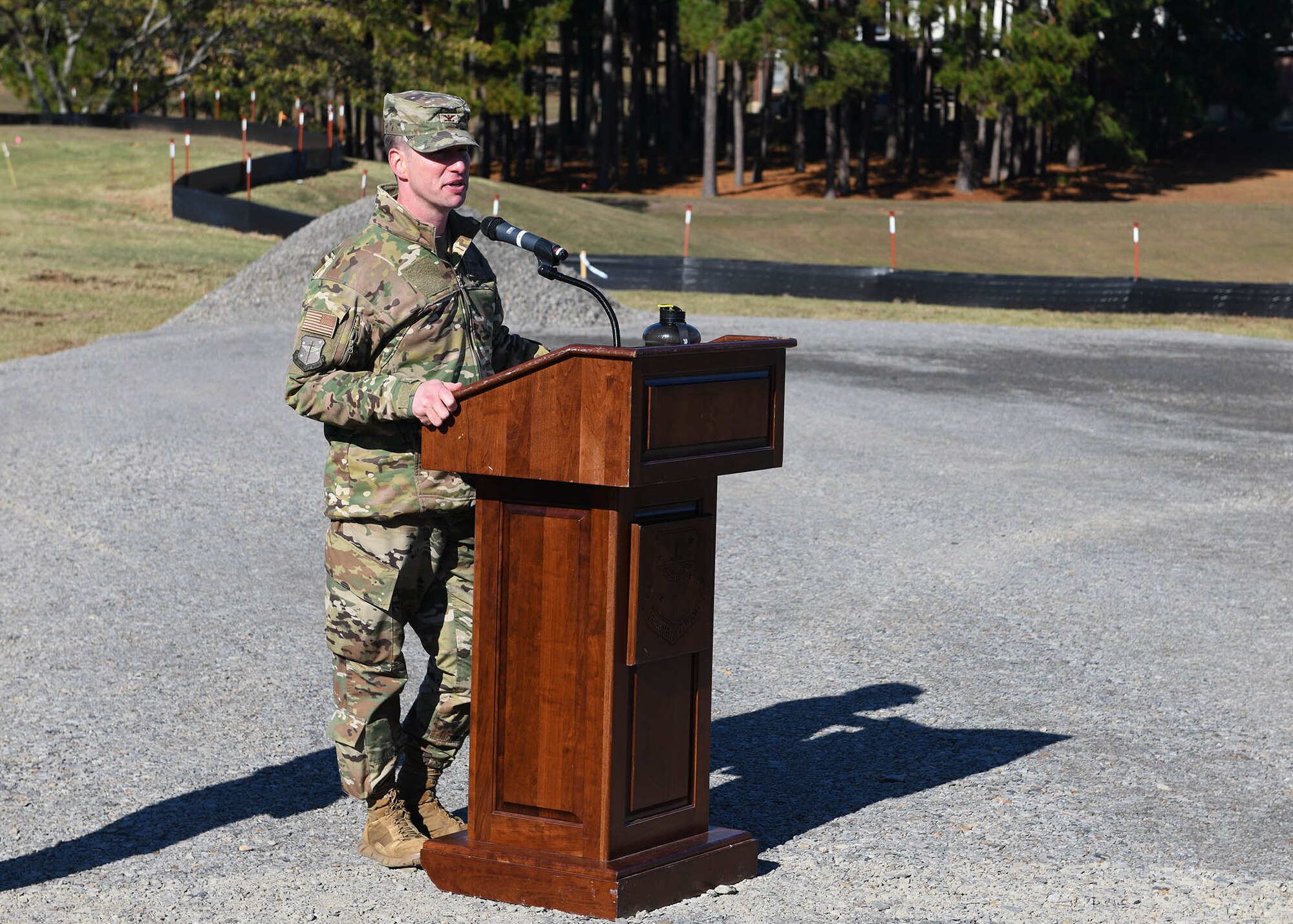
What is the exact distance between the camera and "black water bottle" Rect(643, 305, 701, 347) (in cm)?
388

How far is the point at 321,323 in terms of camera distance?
13.6 feet

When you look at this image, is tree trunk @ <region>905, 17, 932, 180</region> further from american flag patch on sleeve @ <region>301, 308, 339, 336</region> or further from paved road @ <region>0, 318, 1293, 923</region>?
american flag patch on sleeve @ <region>301, 308, 339, 336</region>

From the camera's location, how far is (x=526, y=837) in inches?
161

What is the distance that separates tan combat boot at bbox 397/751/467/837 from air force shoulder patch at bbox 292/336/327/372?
1126 mm

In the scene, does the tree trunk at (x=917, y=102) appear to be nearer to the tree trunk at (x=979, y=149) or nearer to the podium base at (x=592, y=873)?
the tree trunk at (x=979, y=149)

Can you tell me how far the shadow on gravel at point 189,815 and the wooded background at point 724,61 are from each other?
1828 inches

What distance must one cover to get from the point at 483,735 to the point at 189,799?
1.38 m

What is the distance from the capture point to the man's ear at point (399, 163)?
4156 millimetres

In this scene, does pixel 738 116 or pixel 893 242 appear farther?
pixel 738 116

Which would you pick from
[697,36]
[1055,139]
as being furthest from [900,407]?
[1055,139]

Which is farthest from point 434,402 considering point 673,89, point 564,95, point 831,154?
→ point 564,95

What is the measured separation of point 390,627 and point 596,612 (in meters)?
0.66

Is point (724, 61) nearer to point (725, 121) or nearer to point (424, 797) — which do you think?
point (725, 121)

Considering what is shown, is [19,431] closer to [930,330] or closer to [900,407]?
[900,407]
